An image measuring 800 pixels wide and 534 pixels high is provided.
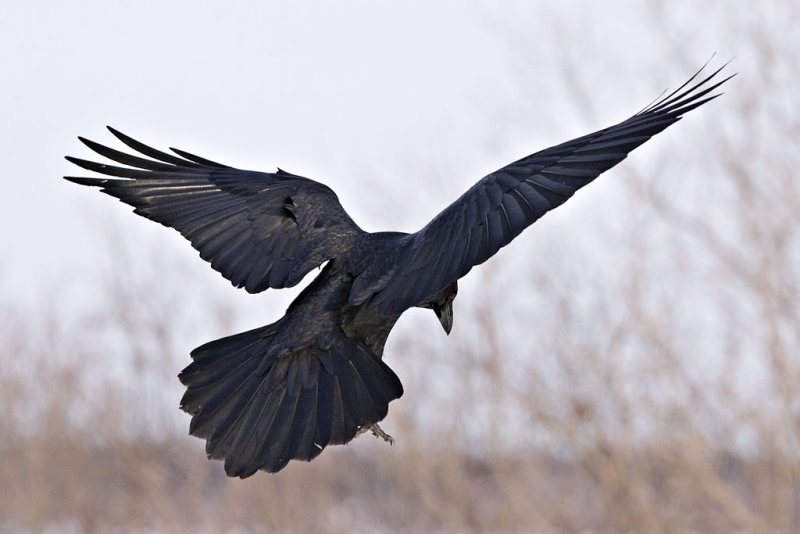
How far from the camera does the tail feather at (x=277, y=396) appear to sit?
427 cm

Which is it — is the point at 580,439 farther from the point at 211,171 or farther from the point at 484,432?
the point at 211,171

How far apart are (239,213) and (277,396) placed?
843mm

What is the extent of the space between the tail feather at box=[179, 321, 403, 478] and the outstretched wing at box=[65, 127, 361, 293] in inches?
10.7

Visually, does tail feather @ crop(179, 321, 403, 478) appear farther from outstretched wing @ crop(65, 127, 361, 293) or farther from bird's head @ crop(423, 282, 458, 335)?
bird's head @ crop(423, 282, 458, 335)

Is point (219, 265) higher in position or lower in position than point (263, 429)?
higher

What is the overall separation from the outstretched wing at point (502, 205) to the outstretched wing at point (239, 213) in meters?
0.34

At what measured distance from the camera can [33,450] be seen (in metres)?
23.2

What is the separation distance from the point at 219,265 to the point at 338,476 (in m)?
16.5

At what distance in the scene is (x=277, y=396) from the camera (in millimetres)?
4496

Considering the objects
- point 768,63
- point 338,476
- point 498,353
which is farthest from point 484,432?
point 768,63

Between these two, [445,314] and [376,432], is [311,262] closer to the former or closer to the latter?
[445,314]

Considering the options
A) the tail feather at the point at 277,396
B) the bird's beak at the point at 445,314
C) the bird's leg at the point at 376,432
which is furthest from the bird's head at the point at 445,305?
the bird's leg at the point at 376,432

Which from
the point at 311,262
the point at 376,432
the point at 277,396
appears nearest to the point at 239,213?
the point at 311,262

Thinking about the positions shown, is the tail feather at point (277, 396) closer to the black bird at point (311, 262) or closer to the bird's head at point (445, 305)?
the black bird at point (311, 262)
